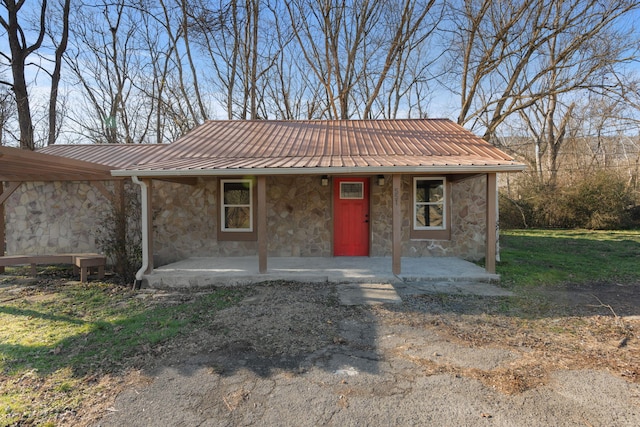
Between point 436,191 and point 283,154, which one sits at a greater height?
point 283,154

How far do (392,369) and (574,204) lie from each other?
1580 cm

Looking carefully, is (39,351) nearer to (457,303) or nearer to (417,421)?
(417,421)

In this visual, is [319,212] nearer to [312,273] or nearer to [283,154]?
[283,154]

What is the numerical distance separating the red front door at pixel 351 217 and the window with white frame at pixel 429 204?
3.91ft

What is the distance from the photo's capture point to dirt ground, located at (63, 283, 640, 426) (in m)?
2.53

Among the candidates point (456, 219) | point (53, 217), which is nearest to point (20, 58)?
point (53, 217)

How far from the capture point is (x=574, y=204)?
14.9m

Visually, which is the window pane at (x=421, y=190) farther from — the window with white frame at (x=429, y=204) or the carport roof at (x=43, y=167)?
the carport roof at (x=43, y=167)

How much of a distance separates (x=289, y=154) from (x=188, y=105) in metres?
12.6

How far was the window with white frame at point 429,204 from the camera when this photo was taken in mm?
8117

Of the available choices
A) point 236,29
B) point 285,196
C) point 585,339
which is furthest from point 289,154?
point 236,29

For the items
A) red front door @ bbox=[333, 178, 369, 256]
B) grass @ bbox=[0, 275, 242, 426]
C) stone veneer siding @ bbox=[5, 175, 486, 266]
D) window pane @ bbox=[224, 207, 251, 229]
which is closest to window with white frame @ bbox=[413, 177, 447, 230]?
stone veneer siding @ bbox=[5, 175, 486, 266]

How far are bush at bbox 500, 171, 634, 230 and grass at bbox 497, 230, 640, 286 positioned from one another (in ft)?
6.64

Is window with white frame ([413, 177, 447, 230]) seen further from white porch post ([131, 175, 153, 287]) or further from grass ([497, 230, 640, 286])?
white porch post ([131, 175, 153, 287])
